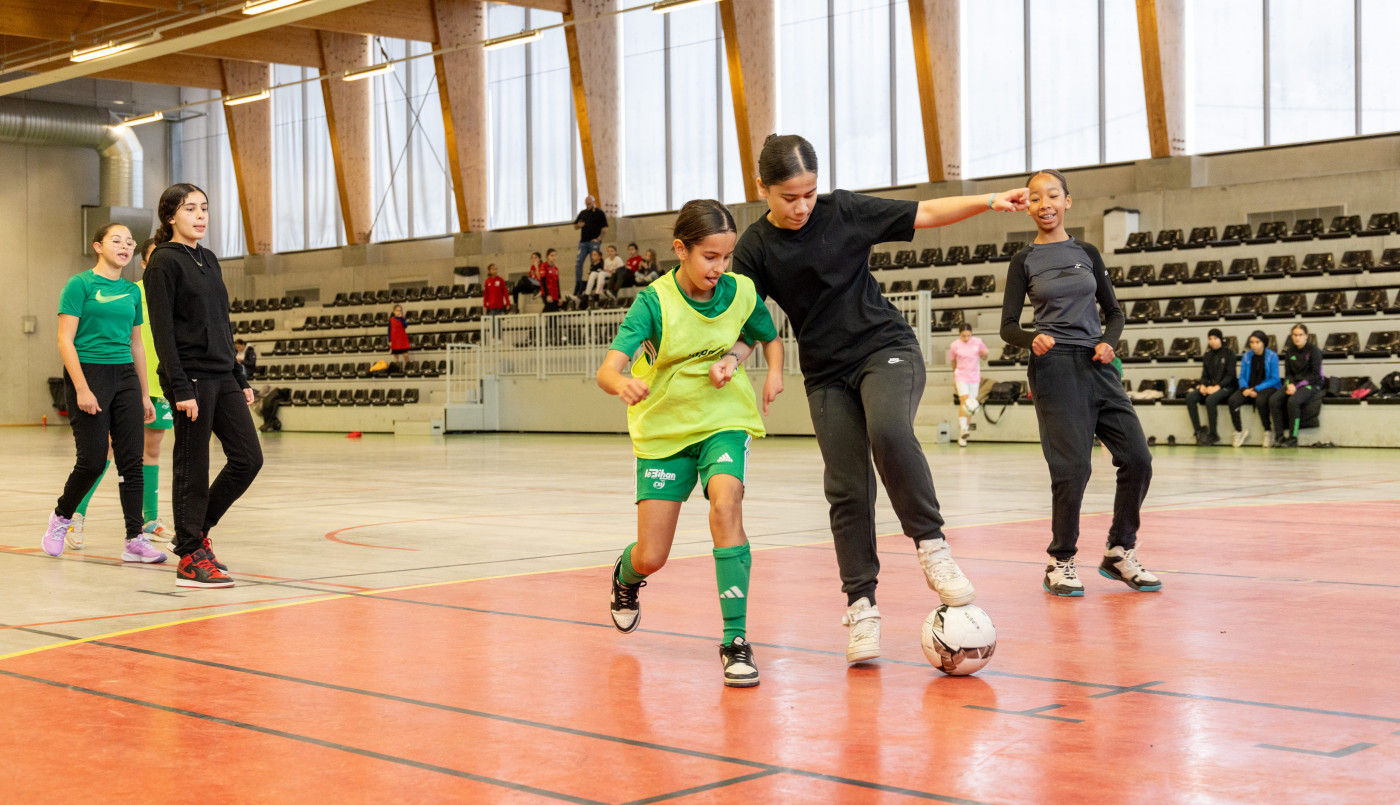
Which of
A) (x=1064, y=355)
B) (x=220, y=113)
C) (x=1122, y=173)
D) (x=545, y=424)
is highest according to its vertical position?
(x=220, y=113)

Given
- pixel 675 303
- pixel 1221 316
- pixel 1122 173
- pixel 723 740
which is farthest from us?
pixel 1122 173

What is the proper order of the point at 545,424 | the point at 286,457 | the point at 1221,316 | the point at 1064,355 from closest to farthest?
the point at 1064,355, the point at 286,457, the point at 1221,316, the point at 545,424

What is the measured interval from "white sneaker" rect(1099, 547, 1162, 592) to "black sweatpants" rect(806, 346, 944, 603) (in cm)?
162

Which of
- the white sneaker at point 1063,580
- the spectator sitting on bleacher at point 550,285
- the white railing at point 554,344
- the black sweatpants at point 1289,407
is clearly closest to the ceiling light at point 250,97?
the white railing at point 554,344

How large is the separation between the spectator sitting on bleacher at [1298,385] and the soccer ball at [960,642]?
47.9ft

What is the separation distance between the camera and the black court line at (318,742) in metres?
2.73

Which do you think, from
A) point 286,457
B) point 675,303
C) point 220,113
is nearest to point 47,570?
point 675,303

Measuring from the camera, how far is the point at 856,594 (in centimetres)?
412

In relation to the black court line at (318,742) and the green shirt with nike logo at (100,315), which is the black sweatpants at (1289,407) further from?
the black court line at (318,742)

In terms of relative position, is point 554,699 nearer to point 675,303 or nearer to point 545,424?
point 675,303

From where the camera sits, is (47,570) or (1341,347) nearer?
(47,570)

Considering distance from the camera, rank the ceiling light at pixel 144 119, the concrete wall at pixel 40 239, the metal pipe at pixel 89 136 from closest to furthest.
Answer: the ceiling light at pixel 144 119, the metal pipe at pixel 89 136, the concrete wall at pixel 40 239

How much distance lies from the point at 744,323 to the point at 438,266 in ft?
97.6

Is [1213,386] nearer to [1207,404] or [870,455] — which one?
[1207,404]
